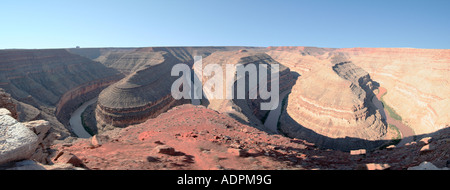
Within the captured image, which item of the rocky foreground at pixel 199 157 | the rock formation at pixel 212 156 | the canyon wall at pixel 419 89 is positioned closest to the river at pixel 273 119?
the canyon wall at pixel 419 89

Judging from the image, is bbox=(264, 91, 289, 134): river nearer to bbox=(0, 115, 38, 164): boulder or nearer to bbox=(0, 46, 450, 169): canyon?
bbox=(0, 46, 450, 169): canyon

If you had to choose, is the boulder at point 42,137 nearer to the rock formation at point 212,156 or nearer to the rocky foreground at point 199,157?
the rocky foreground at point 199,157

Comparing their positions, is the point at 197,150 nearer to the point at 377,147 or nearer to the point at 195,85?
the point at 377,147

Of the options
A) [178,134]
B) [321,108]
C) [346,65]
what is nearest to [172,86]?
[321,108]

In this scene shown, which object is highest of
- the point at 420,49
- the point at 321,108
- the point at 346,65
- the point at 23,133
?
the point at 420,49

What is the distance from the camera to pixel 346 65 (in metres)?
79.1

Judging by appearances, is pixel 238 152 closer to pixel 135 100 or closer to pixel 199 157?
pixel 199 157

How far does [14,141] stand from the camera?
7457 millimetres

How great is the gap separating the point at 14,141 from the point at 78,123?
48098 mm

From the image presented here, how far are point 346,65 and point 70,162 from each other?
8887 cm

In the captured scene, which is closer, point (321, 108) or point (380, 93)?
point (321, 108)

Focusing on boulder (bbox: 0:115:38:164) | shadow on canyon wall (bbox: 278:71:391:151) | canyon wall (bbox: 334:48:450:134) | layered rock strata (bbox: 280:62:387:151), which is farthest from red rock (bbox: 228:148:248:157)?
canyon wall (bbox: 334:48:450:134)

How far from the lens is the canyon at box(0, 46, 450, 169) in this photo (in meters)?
11.2
